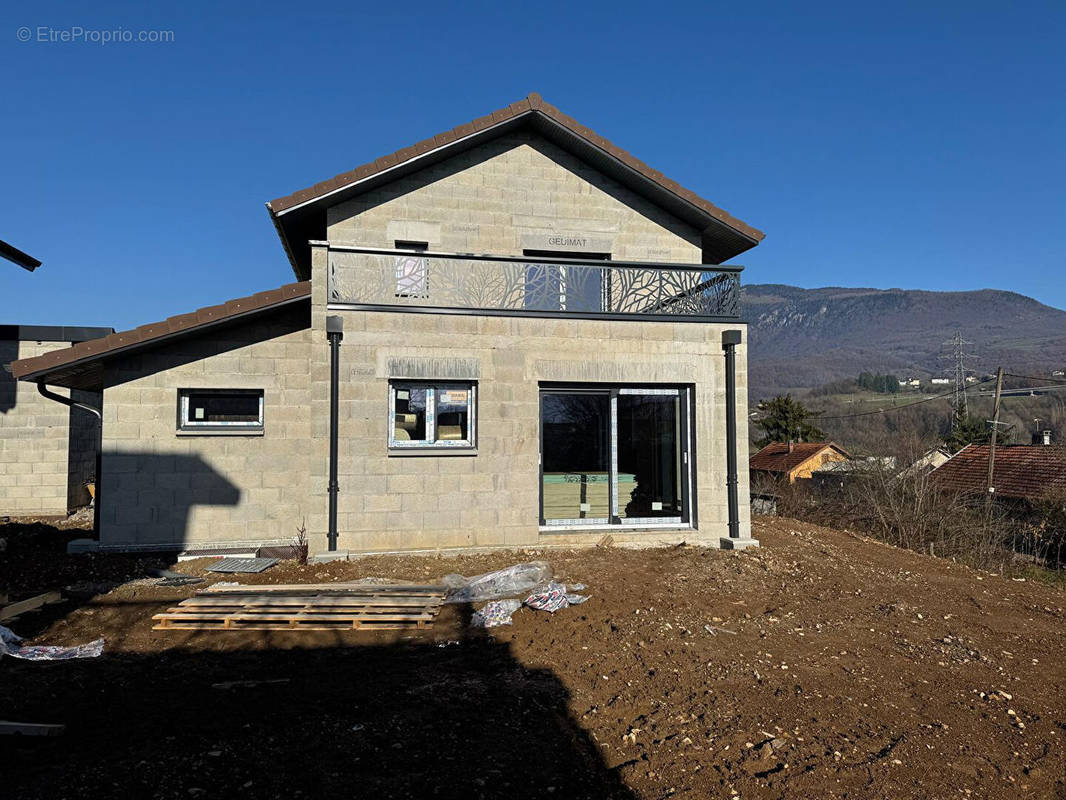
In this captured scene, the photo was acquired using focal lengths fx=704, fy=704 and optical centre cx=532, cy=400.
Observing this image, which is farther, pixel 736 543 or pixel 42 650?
pixel 736 543

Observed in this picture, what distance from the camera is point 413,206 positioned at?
1170cm

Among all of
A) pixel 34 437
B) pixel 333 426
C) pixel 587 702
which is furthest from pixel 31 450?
pixel 587 702

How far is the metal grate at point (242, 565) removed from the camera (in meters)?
9.43

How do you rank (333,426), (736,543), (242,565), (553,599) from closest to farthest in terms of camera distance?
(553,599), (333,426), (242,565), (736,543)

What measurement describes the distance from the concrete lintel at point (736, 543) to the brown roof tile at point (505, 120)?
16.9 ft

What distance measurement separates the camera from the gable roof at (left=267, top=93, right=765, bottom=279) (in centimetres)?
1091

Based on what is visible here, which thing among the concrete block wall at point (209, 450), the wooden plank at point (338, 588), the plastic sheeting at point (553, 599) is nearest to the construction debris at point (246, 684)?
the wooden plank at point (338, 588)

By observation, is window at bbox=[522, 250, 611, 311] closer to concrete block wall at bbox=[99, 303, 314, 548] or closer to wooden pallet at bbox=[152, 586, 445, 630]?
concrete block wall at bbox=[99, 303, 314, 548]

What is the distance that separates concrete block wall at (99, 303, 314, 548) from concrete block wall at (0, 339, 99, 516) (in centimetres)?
707

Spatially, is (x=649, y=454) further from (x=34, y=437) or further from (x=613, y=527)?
(x=34, y=437)

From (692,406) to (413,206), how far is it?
5608 mm

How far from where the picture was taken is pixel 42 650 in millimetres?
5965

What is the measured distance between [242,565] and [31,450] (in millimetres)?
9565

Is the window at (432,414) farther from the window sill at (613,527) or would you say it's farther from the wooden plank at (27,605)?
the wooden plank at (27,605)
